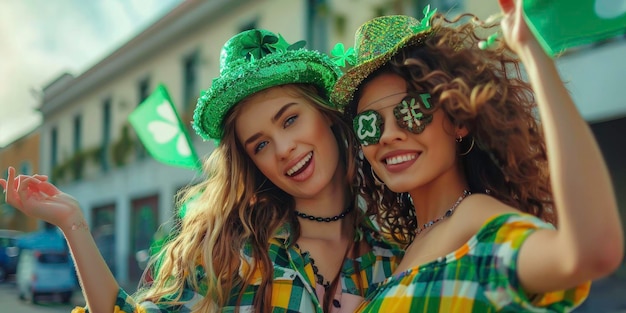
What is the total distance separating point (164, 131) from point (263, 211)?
2.41m

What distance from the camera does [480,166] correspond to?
190cm

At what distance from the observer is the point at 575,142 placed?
3.96 ft

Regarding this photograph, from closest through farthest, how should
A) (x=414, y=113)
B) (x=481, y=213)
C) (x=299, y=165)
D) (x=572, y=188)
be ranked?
(x=572, y=188), (x=481, y=213), (x=414, y=113), (x=299, y=165)

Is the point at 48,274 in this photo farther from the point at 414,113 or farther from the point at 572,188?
the point at 572,188

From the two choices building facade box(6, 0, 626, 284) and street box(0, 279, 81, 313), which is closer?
building facade box(6, 0, 626, 284)

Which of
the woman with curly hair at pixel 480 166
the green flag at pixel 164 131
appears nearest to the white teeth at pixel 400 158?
the woman with curly hair at pixel 480 166

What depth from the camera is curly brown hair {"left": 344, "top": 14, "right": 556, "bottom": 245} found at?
1.68 m

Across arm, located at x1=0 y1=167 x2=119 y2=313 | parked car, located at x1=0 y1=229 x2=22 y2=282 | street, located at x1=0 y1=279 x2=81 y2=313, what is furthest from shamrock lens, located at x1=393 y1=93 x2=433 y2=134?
parked car, located at x1=0 y1=229 x2=22 y2=282

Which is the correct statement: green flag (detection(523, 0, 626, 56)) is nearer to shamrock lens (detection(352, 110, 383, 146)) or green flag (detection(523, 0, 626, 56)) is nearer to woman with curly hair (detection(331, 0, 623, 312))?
woman with curly hair (detection(331, 0, 623, 312))

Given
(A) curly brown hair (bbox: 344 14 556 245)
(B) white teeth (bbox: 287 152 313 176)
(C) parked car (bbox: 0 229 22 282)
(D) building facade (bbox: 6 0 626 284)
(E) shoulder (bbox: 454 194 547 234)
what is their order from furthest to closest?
1. (C) parked car (bbox: 0 229 22 282)
2. (D) building facade (bbox: 6 0 626 284)
3. (B) white teeth (bbox: 287 152 313 176)
4. (A) curly brown hair (bbox: 344 14 556 245)
5. (E) shoulder (bbox: 454 194 547 234)

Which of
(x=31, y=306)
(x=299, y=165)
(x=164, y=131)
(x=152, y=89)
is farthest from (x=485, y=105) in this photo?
(x=152, y=89)

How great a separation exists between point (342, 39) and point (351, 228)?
8.41 meters

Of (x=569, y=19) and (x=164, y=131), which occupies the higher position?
(x=164, y=131)

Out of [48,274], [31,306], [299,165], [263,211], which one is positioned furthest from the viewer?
[48,274]
